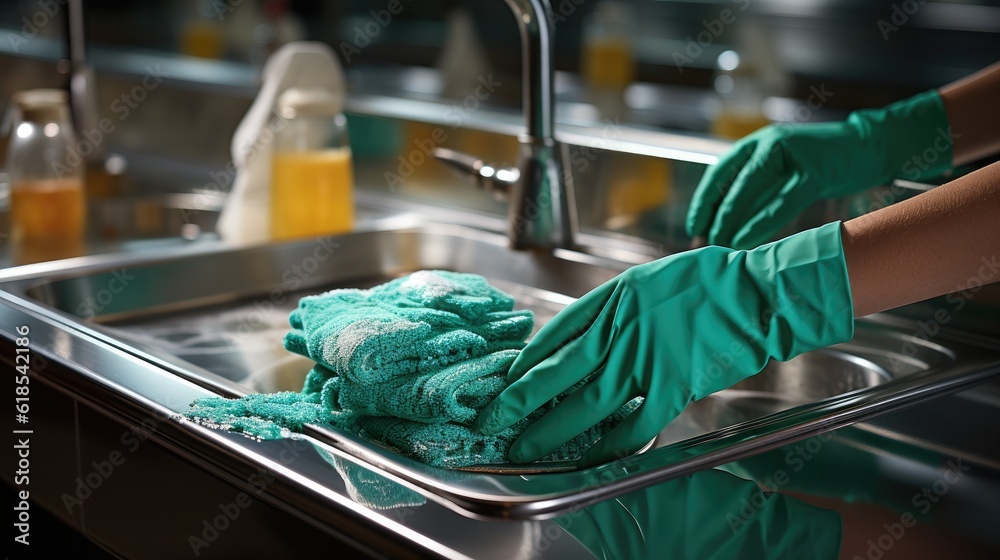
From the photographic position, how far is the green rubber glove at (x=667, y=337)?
0.79 m

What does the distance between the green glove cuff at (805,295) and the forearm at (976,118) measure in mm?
509

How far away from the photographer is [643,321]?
31.5 inches

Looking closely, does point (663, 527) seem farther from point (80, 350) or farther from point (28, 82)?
point (28, 82)

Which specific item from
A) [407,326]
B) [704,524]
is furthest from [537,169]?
[704,524]

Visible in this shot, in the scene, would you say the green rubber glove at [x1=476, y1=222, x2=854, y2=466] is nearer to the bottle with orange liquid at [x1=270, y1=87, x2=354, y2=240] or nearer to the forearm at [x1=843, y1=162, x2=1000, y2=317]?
the forearm at [x1=843, y1=162, x2=1000, y2=317]

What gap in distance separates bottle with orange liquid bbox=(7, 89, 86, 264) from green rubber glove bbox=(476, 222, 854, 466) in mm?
1114

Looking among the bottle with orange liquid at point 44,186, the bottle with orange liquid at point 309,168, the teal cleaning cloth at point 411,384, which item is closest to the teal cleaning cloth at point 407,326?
the teal cleaning cloth at point 411,384

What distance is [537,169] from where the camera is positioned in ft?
4.76

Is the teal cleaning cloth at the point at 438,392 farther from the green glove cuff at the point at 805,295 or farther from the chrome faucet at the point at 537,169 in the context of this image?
the chrome faucet at the point at 537,169

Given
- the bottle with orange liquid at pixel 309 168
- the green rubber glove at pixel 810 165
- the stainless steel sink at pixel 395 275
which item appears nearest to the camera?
the stainless steel sink at pixel 395 275

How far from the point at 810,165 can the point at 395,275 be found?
665mm

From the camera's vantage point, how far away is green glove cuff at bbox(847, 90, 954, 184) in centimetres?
124

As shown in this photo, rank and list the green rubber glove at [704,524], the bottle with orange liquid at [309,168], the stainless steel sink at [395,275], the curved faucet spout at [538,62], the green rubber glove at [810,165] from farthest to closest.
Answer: the bottle with orange liquid at [309,168] < the curved faucet spout at [538,62] < the green rubber glove at [810,165] < the stainless steel sink at [395,275] < the green rubber glove at [704,524]

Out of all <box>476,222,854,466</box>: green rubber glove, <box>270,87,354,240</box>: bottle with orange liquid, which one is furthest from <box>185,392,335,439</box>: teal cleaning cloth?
<box>270,87,354,240</box>: bottle with orange liquid
